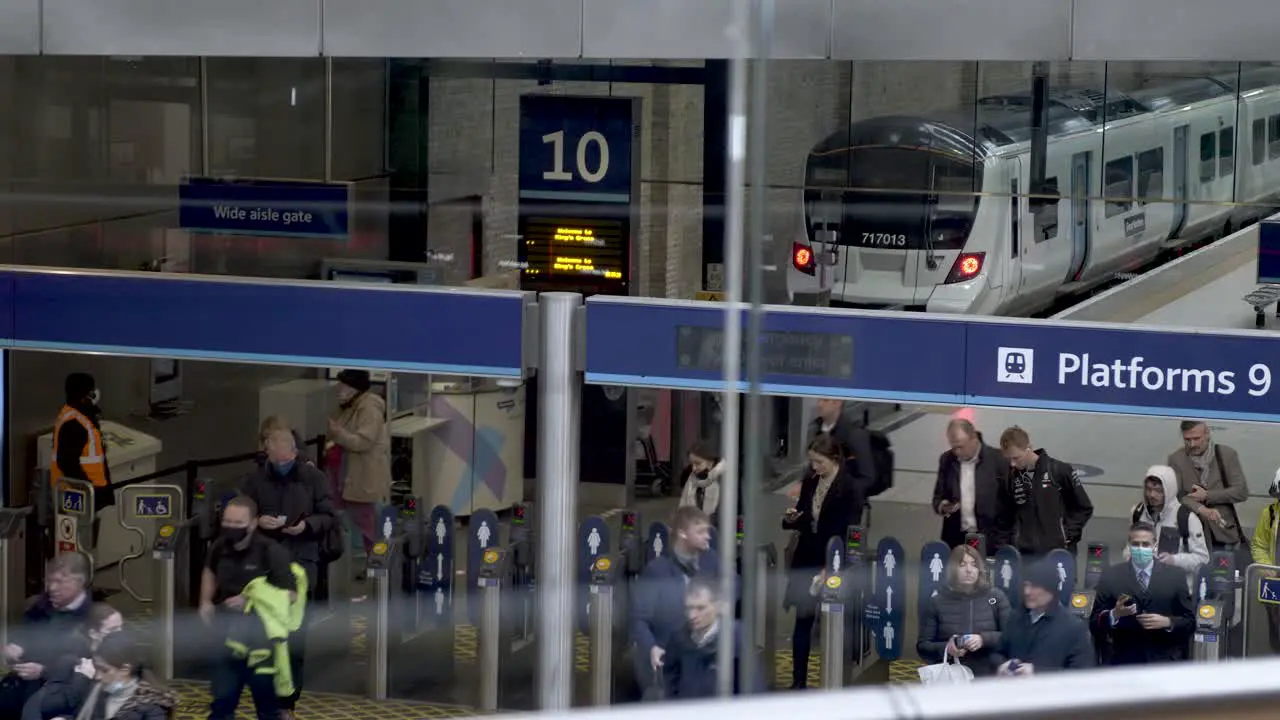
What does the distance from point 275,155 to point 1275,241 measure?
753 centimetres

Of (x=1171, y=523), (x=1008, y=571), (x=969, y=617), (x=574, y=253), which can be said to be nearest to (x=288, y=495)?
(x=969, y=617)

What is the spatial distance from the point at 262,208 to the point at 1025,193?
6.22 m

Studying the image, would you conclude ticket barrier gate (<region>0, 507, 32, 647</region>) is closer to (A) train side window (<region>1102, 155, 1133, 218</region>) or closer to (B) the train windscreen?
(B) the train windscreen

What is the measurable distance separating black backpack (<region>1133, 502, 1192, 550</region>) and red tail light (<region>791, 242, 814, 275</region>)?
6992 millimetres

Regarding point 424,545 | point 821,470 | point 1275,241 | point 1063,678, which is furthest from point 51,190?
point 1063,678

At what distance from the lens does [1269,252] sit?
32.5 feet

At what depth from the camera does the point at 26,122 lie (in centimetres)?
1060

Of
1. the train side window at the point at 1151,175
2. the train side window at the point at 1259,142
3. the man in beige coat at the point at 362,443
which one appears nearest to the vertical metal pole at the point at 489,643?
the man in beige coat at the point at 362,443

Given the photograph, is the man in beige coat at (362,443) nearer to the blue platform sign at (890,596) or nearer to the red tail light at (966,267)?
the blue platform sign at (890,596)

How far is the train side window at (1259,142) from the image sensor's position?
14.9 metres

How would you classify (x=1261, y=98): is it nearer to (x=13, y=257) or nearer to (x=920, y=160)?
(x=920, y=160)

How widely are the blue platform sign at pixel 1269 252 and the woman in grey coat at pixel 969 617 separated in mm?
3880

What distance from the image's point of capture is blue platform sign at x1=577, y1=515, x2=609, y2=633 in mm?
7887

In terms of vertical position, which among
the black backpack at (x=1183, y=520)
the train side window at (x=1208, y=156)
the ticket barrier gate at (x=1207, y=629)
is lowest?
the ticket barrier gate at (x=1207, y=629)
